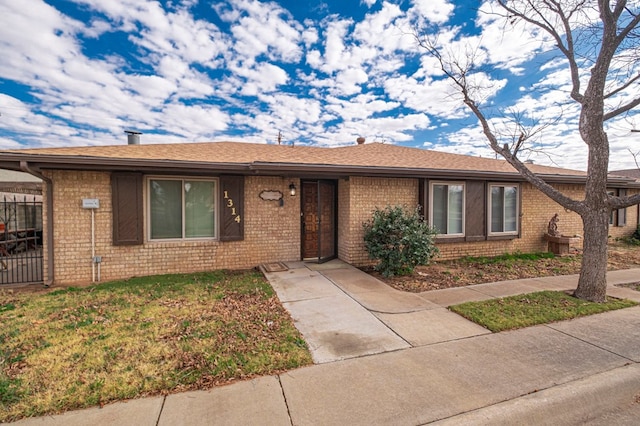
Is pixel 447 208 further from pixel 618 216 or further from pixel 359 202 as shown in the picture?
pixel 618 216

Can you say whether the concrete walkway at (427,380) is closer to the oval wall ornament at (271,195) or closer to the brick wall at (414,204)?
the brick wall at (414,204)

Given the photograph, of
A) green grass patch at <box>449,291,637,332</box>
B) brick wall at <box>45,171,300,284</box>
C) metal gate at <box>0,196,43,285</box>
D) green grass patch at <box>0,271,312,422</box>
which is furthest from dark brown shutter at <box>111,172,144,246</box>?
green grass patch at <box>449,291,637,332</box>

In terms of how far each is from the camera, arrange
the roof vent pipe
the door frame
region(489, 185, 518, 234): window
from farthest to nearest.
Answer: the roof vent pipe
region(489, 185, 518, 234): window
the door frame

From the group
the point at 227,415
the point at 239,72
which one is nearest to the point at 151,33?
the point at 239,72

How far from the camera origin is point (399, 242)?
6480 millimetres

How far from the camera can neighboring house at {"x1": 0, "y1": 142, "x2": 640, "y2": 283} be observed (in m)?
6.10

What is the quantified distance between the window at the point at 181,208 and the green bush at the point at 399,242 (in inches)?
157

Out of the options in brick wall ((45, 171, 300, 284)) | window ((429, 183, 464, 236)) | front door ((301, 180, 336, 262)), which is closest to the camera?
brick wall ((45, 171, 300, 284))

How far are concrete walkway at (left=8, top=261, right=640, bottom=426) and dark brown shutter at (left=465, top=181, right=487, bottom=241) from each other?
4.05 meters

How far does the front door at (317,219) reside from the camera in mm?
7988

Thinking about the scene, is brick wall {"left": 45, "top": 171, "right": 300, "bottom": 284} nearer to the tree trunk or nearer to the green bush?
the green bush

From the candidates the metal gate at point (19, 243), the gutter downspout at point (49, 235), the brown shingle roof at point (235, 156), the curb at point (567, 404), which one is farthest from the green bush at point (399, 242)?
the metal gate at point (19, 243)

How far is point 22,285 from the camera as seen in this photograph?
19.8ft

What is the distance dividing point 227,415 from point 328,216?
610cm
